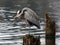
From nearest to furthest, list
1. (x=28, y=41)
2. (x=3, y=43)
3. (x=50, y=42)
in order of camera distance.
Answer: (x=28, y=41), (x=50, y=42), (x=3, y=43)

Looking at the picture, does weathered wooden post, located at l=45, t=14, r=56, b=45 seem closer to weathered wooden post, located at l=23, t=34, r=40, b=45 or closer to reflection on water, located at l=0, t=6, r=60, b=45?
weathered wooden post, located at l=23, t=34, r=40, b=45

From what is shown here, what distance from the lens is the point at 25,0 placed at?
94.2 ft

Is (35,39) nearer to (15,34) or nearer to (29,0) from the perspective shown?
(15,34)

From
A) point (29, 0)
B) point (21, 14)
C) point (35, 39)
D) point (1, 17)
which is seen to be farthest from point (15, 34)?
point (29, 0)

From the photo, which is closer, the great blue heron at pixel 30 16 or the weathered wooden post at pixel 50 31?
the weathered wooden post at pixel 50 31

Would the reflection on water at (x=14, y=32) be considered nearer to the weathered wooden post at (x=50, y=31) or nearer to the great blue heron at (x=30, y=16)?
the great blue heron at (x=30, y=16)

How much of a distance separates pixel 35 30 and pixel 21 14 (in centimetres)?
364

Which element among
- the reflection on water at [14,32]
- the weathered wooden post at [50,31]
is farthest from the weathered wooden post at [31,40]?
the reflection on water at [14,32]

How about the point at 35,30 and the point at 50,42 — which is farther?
the point at 35,30

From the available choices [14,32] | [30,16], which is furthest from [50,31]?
[14,32]

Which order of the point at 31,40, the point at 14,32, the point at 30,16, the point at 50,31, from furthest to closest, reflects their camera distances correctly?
the point at 14,32 < the point at 30,16 < the point at 50,31 < the point at 31,40

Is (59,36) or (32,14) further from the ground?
(32,14)

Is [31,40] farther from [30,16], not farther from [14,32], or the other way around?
[14,32]

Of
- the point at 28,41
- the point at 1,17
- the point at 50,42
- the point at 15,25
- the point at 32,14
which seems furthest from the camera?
the point at 1,17
